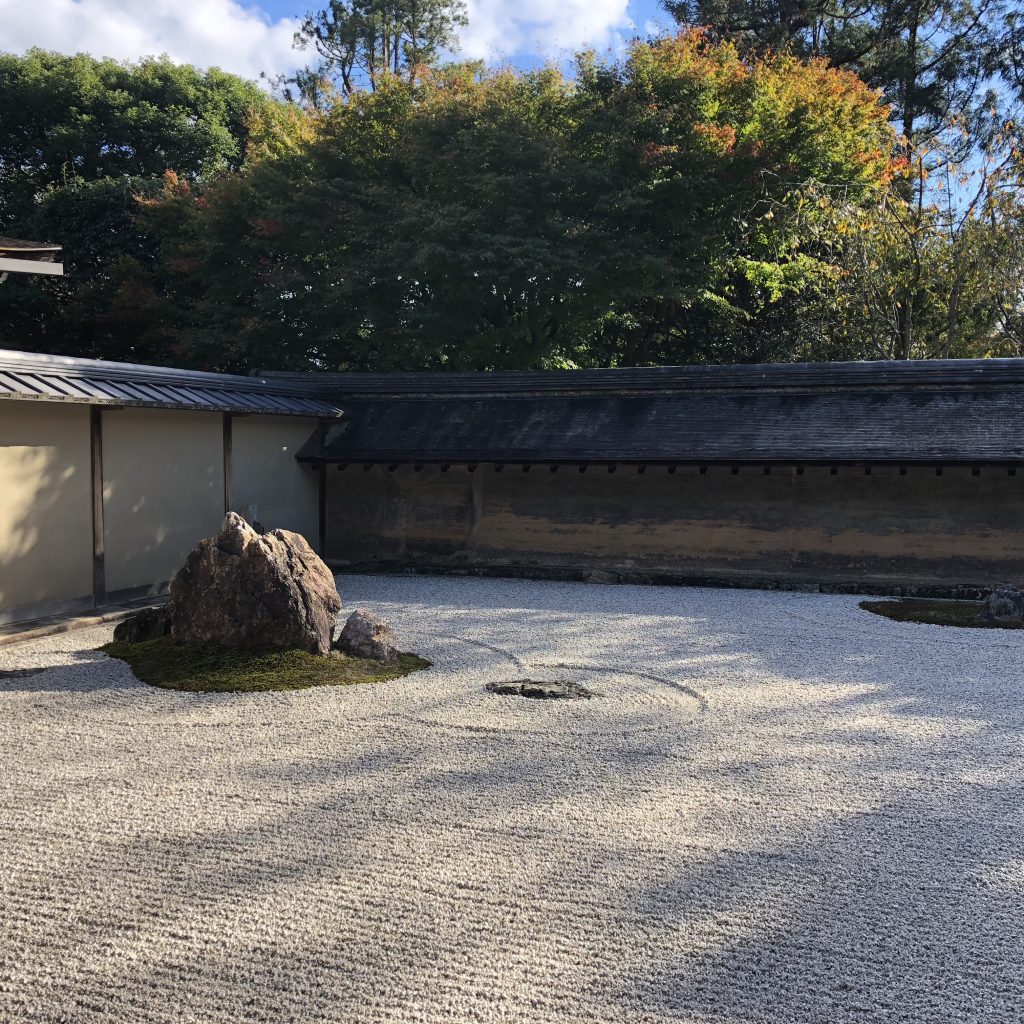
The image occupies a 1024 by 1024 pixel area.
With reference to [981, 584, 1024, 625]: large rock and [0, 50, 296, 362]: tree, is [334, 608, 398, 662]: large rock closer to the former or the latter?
[981, 584, 1024, 625]: large rock

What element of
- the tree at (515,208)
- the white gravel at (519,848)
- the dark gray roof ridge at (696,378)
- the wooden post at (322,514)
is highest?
the tree at (515,208)

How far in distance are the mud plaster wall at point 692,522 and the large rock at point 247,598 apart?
19.2 ft

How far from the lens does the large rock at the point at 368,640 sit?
8047 millimetres

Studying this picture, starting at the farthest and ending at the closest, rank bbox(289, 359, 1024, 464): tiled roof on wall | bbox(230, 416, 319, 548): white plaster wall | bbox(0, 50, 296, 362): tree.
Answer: bbox(0, 50, 296, 362): tree
bbox(230, 416, 319, 548): white plaster wall
bbox(289, 359, 1024, 464): tiled roof on wall

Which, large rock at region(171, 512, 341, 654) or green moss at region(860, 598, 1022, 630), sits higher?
large rock at region(171, 512, 341, 654)

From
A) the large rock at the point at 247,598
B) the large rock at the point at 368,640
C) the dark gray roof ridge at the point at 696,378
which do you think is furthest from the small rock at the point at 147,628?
the dark gray roof ridge at the point at 696,378

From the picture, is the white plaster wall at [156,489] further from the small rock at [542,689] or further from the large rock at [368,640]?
the small rock at [542,689]

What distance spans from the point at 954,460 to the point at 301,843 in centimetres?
969

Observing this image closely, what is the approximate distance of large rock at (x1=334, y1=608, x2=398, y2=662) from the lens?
8047 mm

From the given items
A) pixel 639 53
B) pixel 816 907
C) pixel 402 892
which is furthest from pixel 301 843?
pixel 639 53

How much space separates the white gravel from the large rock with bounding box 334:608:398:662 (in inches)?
19.9

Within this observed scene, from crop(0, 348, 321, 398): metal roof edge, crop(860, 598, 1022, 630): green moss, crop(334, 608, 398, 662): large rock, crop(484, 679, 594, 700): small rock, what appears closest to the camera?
crop(484, 679, 594, 700): small rock

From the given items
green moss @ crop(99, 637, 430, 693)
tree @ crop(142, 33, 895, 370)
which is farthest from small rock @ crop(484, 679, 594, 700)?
tree @ crop(142, 33, 895, 370)

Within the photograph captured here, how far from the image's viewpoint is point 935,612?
34.5ft
